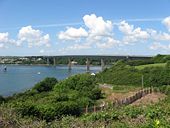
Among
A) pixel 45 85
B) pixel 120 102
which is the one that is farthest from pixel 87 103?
pixel 45 85

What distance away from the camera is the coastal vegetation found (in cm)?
1367

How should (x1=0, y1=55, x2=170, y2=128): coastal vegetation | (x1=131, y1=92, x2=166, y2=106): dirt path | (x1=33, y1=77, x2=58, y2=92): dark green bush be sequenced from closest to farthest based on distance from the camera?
(x1=0, y1=55, x2=170, y2=128): coastal vegetation, (x1=131, y1=92, x2=166, y2=106): dirt path, (x1=33, y1=77, x2=58, y2=92): dark green bush

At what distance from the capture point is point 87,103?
138ft

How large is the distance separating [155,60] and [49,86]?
59580mm

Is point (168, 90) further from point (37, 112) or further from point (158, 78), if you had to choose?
point (37, 112)

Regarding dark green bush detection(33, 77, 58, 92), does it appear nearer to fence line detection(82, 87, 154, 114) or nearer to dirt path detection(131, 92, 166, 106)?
fence line detection(82, 87, 154, 114)

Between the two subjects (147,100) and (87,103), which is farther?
(147,100)

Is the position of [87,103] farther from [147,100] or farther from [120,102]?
[147,100]

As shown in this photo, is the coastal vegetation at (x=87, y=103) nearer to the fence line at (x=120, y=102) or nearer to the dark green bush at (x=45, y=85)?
the dark green bush at (x=45, y=85)

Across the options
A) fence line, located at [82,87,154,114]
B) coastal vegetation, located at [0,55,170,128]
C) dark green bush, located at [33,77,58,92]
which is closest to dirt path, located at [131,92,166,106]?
coastal vegetation, located at [0,55,170,128]

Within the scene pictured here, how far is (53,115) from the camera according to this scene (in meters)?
30.0

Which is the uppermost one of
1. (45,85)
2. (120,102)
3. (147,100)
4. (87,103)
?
(120,102)

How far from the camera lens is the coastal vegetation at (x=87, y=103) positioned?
1367cm

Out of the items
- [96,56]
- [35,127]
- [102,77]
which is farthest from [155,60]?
[35,127]
